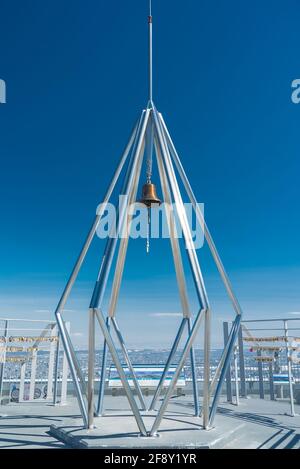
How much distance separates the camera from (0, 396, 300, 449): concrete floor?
907 cm

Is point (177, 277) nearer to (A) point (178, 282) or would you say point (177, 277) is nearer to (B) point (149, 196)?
(A) point (178, 282)

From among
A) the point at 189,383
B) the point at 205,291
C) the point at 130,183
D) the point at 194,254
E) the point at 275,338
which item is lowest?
the point at 189,383

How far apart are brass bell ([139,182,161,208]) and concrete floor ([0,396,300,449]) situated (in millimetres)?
6867

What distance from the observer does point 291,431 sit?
36.0 feet

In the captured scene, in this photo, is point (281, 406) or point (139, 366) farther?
point (139, 366)

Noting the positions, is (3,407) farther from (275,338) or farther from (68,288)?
(275,338)

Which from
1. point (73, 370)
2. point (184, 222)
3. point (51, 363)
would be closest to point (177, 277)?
point (184, 222)

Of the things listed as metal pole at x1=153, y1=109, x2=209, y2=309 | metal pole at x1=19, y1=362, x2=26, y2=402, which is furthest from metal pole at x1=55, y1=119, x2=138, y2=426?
metal pole at x1=19, y1=362, x2=26, y2=402

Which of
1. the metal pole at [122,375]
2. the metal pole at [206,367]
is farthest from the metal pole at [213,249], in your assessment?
the metal pole at [122,375]

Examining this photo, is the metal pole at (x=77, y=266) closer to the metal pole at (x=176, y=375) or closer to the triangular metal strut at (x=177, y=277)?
the triangular metal strut at (x=177, y=277)

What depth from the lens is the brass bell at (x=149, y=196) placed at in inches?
469

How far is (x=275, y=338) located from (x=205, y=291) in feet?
25.5

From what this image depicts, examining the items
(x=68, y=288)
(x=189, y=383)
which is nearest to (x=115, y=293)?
(x=68, y=288)

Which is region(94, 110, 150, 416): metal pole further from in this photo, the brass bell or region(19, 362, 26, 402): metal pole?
region(19, 362, 26, 402): metal pole
